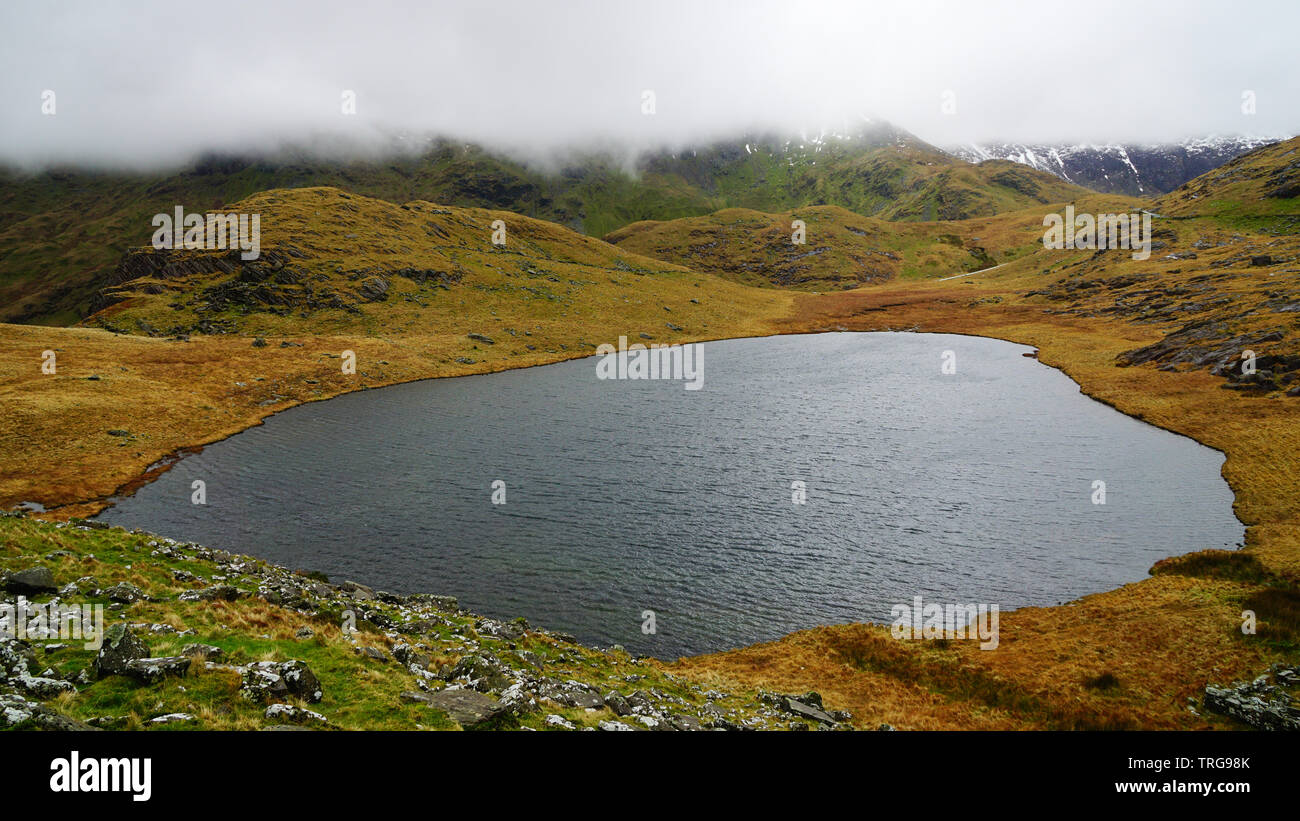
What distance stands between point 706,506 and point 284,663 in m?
31.5

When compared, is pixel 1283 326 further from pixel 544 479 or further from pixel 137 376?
pixel 137 376

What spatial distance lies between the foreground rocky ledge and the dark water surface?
5.34m

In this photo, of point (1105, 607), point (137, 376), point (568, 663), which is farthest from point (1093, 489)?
point (137, 376)

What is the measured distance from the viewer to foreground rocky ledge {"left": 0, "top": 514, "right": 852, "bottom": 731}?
12984 millimetres

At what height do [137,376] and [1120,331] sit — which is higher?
[1120,331]

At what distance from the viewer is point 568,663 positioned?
2478cm

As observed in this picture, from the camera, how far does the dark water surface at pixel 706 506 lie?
32875 mm

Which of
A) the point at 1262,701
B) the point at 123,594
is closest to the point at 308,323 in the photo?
the point at 123,594

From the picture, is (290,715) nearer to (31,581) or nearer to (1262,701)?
(31,581)

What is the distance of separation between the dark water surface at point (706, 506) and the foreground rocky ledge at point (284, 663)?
534 cm

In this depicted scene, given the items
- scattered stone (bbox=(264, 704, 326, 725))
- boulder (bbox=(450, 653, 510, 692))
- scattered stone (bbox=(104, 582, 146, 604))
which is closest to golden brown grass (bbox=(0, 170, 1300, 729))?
scattered stone (bbox=(104, 582, 146, 604))

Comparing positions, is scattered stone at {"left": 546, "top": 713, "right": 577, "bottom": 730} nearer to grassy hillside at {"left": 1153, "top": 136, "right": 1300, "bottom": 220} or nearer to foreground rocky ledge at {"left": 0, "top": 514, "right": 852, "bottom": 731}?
foreground rocky ledge at {"left": 0, "top": 514, "right": 852, "bottom": 731}

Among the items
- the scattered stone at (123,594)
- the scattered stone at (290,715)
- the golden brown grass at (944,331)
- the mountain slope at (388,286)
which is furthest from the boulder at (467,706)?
the mountain slope at (388,286)
